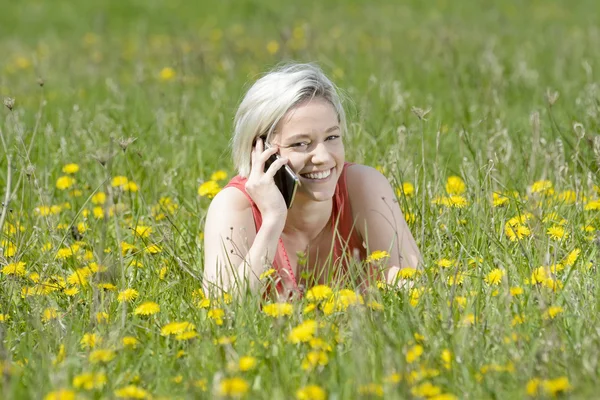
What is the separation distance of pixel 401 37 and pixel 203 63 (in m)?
2.51

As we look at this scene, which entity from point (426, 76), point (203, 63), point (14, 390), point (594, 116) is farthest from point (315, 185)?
Result: point (203, 63)

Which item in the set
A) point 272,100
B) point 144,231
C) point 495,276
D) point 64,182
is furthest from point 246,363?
point 64,182

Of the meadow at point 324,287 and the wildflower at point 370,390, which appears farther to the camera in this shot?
the meadow at point 324,287

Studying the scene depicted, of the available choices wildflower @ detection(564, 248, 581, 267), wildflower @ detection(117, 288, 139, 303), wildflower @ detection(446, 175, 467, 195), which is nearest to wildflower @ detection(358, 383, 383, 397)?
wildflower @ detection(117, 288, 139, 303)

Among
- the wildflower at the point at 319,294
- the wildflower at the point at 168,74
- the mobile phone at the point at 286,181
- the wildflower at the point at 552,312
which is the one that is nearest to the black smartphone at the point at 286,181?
the mobile phone at the point at 286,181

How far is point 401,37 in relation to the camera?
28.0 ft

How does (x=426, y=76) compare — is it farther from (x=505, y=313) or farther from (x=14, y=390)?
(x=14, y=390)

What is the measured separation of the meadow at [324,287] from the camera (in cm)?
228

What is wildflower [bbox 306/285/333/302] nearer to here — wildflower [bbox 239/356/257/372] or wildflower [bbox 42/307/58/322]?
wildflower [bbox 239/356/257/372]

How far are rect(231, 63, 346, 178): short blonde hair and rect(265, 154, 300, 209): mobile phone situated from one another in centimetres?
9

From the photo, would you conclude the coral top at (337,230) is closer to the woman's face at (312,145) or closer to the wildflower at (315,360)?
the woman's face at (312,145)

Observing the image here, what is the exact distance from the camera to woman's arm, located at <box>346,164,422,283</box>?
126 inches

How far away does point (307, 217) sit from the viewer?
10.9 feet

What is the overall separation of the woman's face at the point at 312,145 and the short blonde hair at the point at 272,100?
0.03 meters
